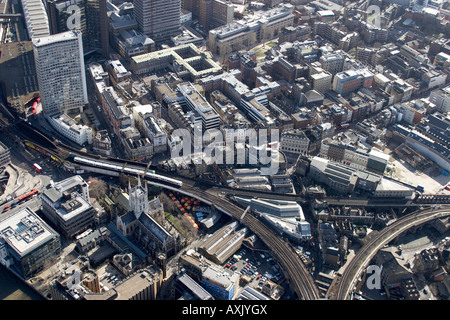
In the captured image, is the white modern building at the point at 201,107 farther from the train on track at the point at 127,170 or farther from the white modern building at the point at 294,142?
the train on track at the point at 127,170

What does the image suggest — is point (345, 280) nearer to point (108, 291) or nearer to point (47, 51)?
point (108, 291)

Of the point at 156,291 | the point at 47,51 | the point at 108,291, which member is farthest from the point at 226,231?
the point at 47,51

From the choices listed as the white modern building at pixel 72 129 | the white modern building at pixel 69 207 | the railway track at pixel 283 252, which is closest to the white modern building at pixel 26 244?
the white modern building at pixel 69 207

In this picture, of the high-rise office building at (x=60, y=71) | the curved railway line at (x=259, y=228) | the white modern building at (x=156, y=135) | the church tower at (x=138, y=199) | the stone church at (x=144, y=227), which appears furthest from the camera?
the high-rise office building at (x=60, y=71)

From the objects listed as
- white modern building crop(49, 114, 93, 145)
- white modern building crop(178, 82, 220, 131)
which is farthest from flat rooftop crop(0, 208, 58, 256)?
white modern building crop(178, 82, 220, 131)

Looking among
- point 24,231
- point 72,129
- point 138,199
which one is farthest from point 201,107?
point 24,231
